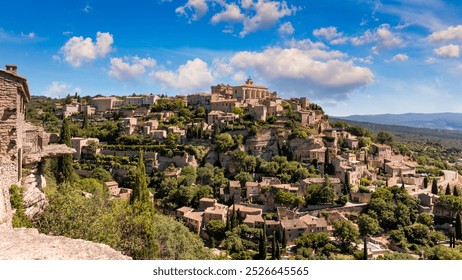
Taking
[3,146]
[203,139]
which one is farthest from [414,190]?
[3,146]

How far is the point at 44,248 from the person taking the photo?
5.27 metres

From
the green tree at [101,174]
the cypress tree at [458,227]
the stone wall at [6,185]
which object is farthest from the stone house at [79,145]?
the cypress tree at [458,227]

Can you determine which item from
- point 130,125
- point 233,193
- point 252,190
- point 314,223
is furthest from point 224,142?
point 314,223

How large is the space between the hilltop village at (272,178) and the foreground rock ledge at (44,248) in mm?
20462

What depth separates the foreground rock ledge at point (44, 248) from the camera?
503cm

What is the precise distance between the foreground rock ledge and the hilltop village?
20462 millimetres

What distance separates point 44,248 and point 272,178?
105ft

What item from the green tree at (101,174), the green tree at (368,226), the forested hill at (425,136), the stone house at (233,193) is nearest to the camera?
the green tree at (368,226)

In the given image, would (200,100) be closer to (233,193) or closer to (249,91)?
(249,91)

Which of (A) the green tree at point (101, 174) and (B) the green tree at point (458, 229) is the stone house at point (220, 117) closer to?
(A) the green tree at point (101, 174)

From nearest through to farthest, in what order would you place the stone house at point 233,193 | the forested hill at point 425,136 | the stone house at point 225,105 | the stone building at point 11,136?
the stone building at point 11,136 → the stone house at point 233,193 → the stone house at point 225,105 → the forested hill at point 425,136

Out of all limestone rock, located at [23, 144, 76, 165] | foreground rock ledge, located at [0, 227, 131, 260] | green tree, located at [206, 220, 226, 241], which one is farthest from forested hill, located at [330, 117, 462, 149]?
foreground rock ledge, located at [0, 227, 131, 260]

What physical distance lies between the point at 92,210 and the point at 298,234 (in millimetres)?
22386

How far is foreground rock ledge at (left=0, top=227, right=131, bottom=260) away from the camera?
503 centimetres
